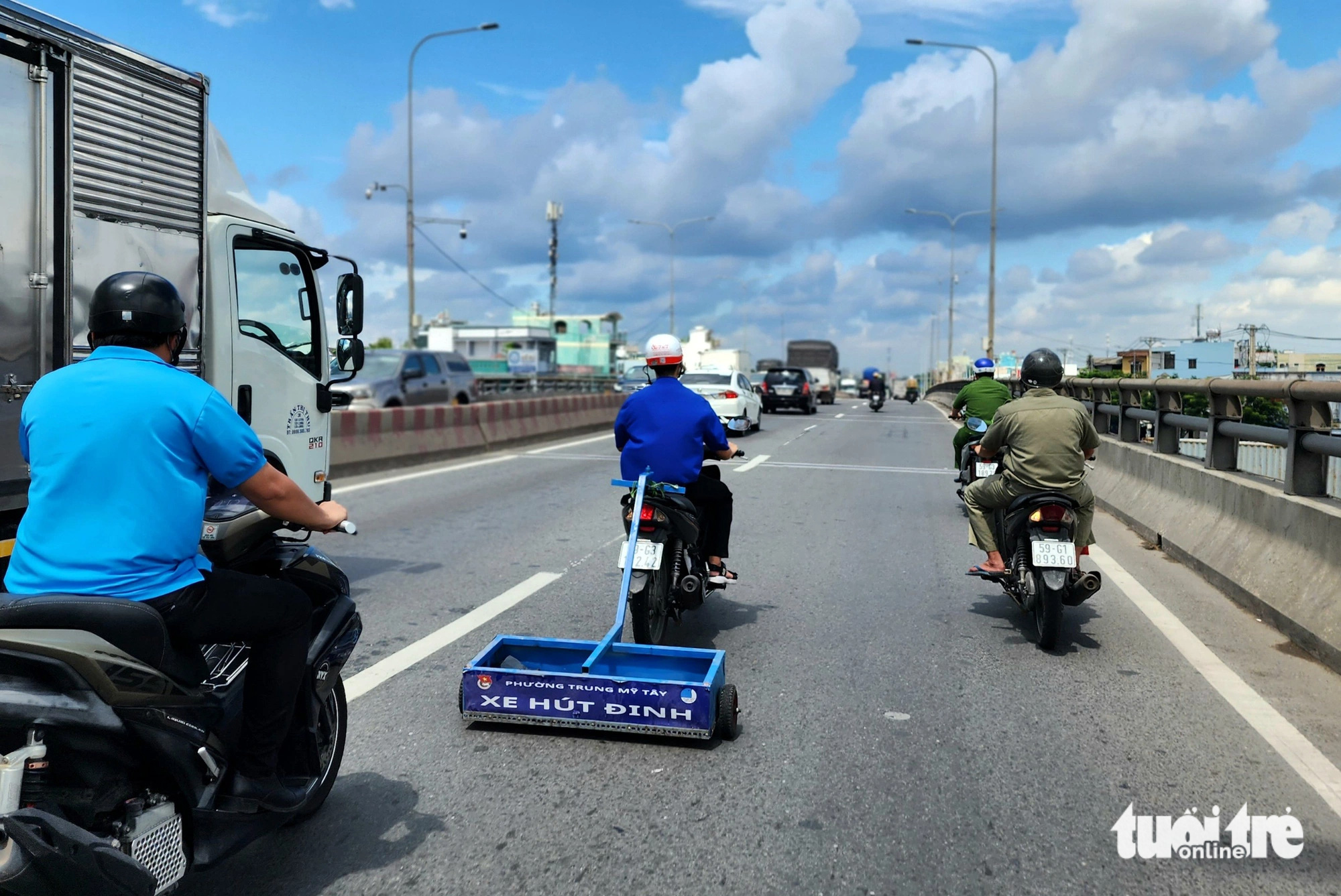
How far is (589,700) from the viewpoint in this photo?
15.3ft

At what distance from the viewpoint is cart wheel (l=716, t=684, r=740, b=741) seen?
4.68 m

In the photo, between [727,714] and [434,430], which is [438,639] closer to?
[727,714]

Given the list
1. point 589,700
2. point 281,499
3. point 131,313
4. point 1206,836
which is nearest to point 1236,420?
point 1206,836

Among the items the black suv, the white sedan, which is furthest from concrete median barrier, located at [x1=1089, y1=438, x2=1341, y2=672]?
the black suv

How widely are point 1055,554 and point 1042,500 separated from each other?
37cm

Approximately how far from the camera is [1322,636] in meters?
6.04

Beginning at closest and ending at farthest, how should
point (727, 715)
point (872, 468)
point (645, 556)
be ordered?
point (727, 715)
point (645, 556)
point (872, 468)

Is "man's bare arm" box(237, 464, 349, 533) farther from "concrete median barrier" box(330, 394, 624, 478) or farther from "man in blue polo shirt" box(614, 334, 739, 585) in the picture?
"concrete median barrier" box(330, 394, 624, 478)

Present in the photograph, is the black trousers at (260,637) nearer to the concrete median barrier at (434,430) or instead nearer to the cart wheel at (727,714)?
the cart wheel at (727,714)

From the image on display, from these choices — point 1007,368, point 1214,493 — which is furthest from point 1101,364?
point 1214,493

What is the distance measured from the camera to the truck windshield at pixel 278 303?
729 cm

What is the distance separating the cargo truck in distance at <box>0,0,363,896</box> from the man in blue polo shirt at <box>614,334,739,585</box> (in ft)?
7.39

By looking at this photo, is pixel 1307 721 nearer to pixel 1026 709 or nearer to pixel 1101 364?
pixel 1026 709

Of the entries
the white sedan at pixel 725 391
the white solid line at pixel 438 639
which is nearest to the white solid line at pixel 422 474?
the white solid line at pixel 438 639
